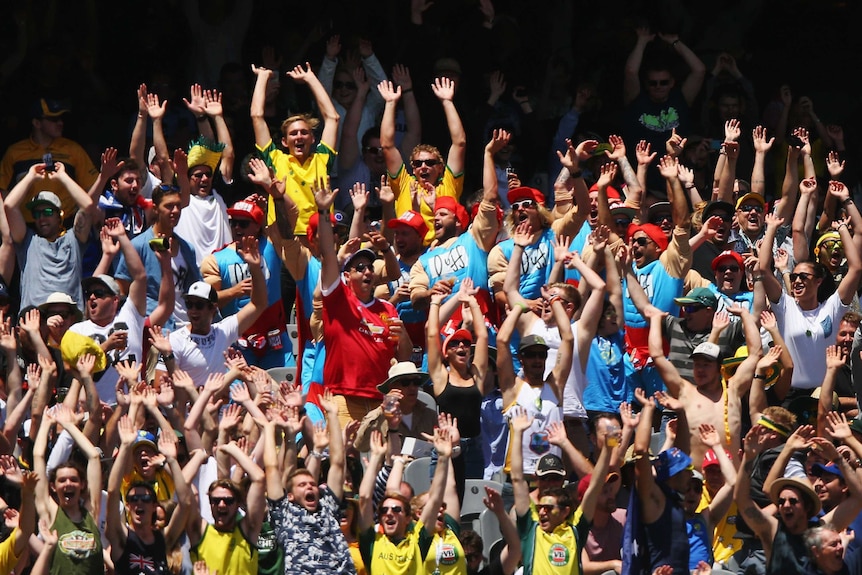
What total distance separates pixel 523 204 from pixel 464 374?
1.76 m

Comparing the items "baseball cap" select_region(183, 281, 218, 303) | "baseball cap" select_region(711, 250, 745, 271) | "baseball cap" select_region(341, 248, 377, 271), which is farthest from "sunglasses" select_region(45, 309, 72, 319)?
"baseball cap" select_region(711, 250, 745, 271)

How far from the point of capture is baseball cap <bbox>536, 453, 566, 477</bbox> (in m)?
13.9

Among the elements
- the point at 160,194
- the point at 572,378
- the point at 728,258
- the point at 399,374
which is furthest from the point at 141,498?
the point at 728,258

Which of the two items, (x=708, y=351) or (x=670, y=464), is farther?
(x=708, y=351)

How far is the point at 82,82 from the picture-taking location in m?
19.4

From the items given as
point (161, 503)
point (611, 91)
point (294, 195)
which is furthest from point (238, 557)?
point (611, 91)

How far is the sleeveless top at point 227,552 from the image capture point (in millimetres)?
13438

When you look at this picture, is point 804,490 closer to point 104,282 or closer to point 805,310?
point 805,310

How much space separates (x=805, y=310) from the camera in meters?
16.5

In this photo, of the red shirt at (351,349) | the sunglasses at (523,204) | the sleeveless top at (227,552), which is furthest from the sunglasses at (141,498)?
the sunglasses at (523,204)

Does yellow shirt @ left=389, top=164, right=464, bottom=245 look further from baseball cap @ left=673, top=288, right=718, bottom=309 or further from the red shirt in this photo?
baseball cap @ left=673, top=288, right=718, bottom=309

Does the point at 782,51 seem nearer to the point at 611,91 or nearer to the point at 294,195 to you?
the point at 611,91

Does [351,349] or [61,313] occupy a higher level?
[61,313]

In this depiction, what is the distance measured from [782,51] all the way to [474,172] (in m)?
3.25
